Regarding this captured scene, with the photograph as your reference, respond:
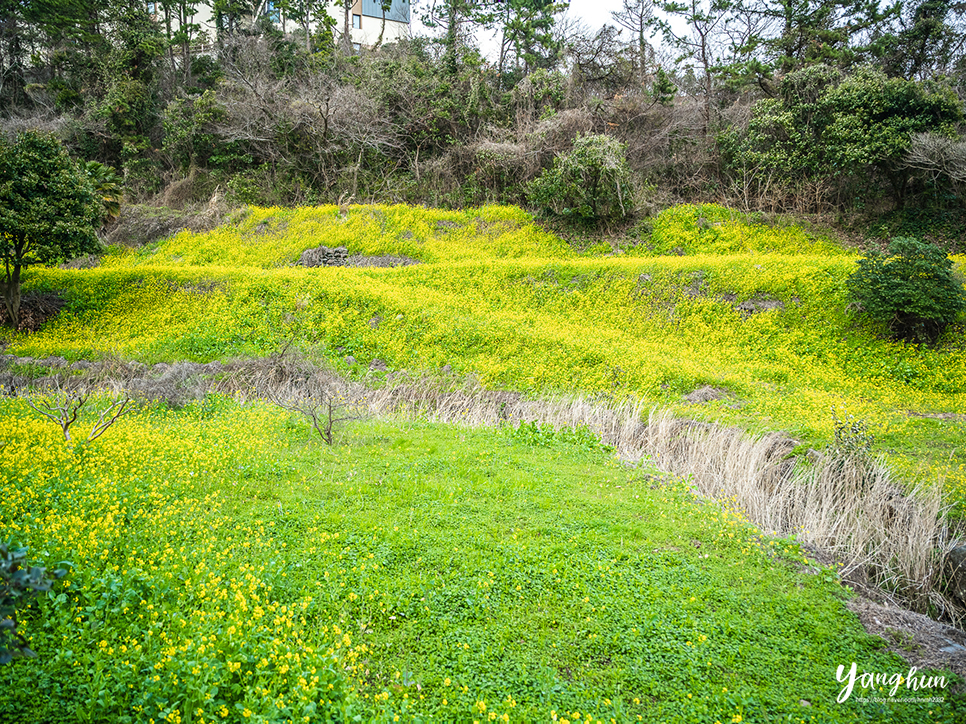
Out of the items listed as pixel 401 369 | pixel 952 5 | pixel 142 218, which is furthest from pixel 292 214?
pixel 952 5

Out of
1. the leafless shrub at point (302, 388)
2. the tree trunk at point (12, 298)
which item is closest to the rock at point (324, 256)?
the leafless shrub at point (302, 388)

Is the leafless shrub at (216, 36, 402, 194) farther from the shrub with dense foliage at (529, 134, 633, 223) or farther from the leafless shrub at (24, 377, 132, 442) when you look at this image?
the leafless shrub at (24, 377, 132, 442)

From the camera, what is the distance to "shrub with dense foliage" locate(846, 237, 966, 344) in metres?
12.3

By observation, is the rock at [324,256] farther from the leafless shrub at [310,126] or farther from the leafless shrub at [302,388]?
the leafless shrub at [302,388]

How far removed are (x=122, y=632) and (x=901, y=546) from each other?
7.23 metres

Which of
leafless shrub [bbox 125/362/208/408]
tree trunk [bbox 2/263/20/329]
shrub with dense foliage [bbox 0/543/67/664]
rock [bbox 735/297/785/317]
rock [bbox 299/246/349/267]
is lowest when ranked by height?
leafless shrub [bbox 125/362/208/408]

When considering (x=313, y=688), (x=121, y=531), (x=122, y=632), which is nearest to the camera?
(x=313, y=688)

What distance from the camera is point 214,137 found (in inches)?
973

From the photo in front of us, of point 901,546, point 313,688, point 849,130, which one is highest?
point 849,130

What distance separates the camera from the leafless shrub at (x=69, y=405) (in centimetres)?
700

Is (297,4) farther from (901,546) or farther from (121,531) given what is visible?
(901,546)

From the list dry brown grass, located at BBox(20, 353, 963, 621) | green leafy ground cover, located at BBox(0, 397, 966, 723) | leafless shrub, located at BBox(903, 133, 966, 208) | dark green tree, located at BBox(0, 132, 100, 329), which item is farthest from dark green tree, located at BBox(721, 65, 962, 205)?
dark green tree, located at BBox(0, 132, 100, 329)

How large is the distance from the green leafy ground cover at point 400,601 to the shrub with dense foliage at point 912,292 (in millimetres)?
9162

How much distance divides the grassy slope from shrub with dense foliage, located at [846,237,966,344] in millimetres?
597
